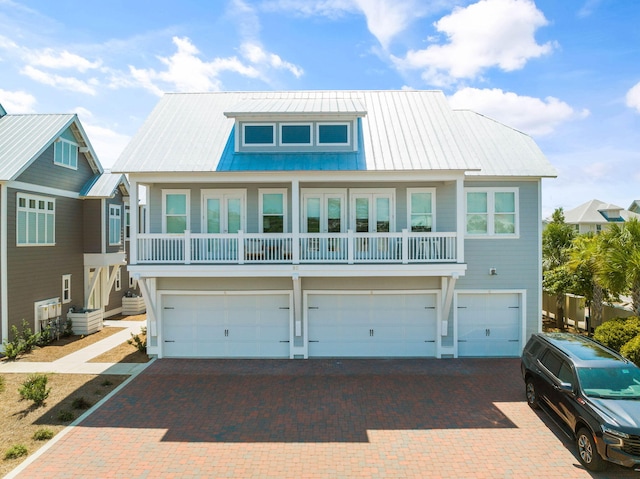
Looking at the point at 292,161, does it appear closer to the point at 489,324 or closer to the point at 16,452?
the point at 489,324

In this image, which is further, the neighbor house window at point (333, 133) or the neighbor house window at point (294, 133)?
the neighbor house window at point (294, 133)

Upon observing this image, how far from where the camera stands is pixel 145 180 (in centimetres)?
1247

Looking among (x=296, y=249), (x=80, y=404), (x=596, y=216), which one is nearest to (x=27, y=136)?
(x=80, y=404)

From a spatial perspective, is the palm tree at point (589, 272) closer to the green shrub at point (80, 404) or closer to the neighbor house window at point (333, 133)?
the neighbor house window at point (333, 133)

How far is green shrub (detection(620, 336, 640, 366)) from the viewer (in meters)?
10.8

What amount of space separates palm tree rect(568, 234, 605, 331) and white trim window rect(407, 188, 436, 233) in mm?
5409

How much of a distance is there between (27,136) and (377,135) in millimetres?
13994

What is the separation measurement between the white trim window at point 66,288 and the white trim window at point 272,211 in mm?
10094

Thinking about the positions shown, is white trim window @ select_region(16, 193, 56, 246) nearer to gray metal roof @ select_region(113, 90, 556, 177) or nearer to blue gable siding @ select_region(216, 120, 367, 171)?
gray metal roof @ select_region(113, 90, 556, 177)

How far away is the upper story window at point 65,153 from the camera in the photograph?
55.9 ft

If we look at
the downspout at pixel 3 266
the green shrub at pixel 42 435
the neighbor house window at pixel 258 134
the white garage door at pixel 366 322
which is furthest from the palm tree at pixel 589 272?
the downspout at pixel 3 266

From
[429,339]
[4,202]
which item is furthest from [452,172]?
[4,202]

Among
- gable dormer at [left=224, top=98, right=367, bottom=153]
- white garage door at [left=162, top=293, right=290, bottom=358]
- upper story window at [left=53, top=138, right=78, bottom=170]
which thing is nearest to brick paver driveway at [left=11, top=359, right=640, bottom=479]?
white garage door at [left=162, top=293, right=290, bottom=358]

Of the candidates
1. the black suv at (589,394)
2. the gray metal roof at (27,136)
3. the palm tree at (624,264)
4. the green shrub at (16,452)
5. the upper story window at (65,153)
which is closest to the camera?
the black suv at (589,394)
